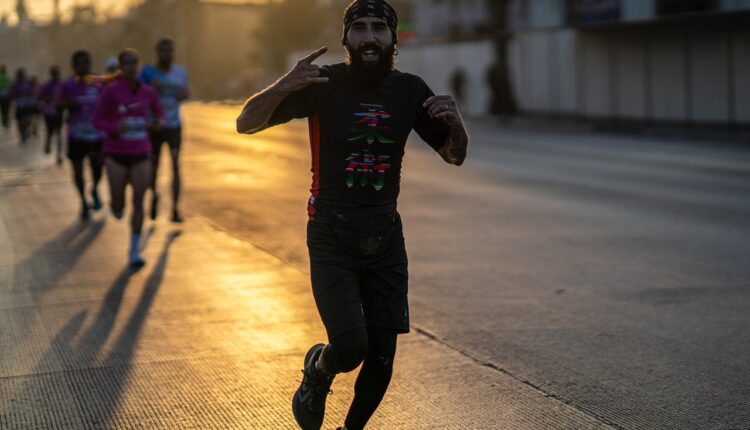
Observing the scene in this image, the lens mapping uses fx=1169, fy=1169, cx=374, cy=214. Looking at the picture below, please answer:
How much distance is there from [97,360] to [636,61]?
92.6 ft

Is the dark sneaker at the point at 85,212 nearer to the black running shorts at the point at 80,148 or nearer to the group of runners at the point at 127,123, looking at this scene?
the group of runners at the point at 127,123

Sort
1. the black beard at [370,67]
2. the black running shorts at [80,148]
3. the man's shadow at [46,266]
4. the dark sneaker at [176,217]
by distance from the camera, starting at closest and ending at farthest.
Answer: the black beard at [370,67]
the man's shadow at [46,266]
the dark sneaker at [176,217]
the black running shorts at [80,148]

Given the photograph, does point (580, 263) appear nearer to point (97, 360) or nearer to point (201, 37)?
point (97, 360)

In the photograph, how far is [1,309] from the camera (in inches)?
321

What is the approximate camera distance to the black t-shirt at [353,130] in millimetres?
4613

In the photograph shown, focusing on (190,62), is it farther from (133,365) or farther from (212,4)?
(133,365)

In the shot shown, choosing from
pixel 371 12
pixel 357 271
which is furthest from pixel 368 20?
pixel 357 271

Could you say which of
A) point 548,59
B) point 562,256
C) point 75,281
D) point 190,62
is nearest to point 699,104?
point 548,59

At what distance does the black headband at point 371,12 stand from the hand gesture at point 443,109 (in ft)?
0.95

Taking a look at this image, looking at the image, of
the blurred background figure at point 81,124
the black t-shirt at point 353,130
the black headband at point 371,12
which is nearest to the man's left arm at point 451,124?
the black t-shirt at point 353,130

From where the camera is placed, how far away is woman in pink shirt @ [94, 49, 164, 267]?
10.1 m

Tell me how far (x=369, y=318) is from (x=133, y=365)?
2217 mm

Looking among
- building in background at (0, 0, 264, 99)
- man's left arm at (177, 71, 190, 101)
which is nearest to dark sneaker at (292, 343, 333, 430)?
man's left arm at (177, 71, 190, 101)

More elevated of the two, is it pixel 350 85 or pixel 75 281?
pixel 350 85
